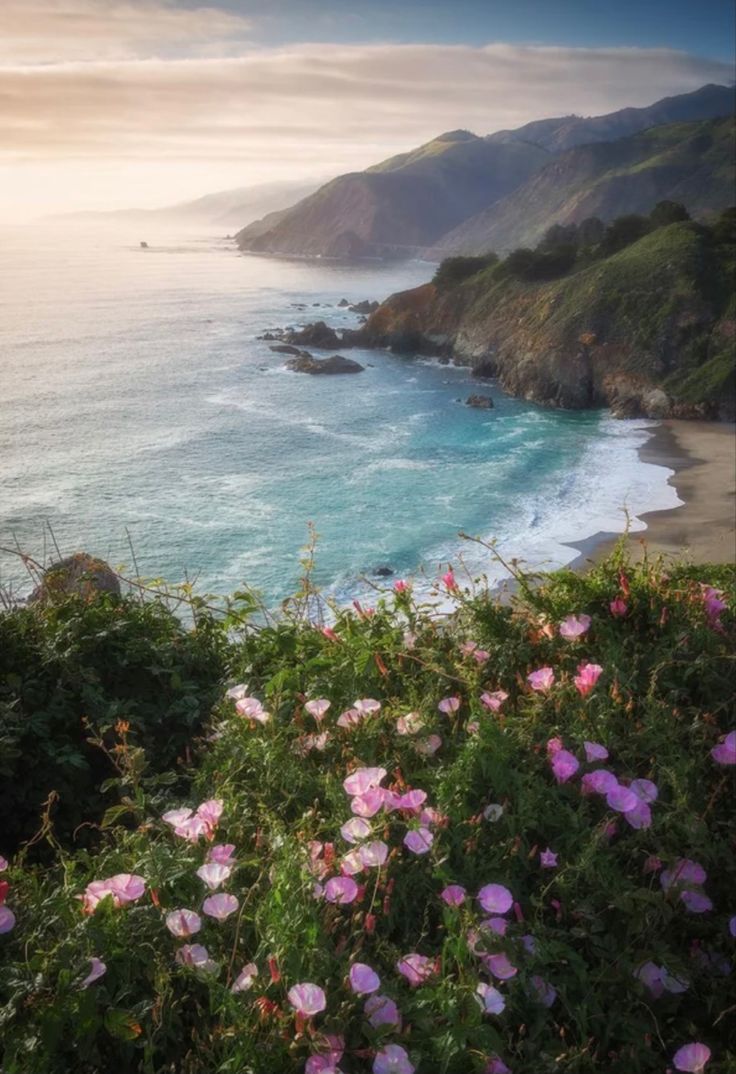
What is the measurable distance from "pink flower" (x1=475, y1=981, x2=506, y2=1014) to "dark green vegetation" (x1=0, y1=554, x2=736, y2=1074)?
0.11ft

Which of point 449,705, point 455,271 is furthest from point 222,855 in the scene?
point 455,271

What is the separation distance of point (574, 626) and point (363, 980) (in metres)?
1.88

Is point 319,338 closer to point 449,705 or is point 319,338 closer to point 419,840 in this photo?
point 449,705

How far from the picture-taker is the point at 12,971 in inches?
92.7

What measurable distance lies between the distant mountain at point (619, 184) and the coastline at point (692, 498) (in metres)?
93.2

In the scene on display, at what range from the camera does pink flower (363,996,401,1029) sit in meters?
2.22

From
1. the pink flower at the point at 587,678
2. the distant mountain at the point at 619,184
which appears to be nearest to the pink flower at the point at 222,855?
the pink flower at the point at 587,678

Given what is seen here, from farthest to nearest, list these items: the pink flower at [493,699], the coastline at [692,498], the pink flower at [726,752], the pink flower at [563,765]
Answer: the coastline at [692,498], the pink flower at [493,699], the pink flower at [726,752], the pink flower at [563,765]

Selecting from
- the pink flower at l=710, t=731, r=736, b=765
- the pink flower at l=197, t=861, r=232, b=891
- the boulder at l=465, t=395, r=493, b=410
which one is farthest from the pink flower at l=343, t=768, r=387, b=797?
the boulder at l=465, t=395, r=493, b=410

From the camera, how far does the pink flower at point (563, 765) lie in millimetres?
3051

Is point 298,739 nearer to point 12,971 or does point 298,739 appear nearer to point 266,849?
point 266,849

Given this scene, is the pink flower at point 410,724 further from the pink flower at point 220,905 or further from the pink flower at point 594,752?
the pink flower at point 220,905

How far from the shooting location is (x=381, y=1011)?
2.24m

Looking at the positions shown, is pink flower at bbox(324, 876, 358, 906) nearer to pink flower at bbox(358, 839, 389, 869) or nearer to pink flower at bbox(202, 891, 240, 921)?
pink flower at bbox(358, 839, 389, 869)
